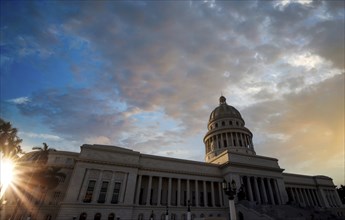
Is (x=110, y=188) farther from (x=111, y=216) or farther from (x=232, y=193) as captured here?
(x=232, y=193)

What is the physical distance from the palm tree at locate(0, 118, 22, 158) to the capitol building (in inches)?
261

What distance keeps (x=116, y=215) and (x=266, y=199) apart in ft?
112

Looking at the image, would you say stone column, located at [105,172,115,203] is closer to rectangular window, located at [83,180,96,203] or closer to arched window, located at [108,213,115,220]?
arched window, located at [108,213,115,220]

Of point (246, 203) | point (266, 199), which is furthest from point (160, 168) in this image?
point (266, 199)

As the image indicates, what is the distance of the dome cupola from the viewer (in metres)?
58.3

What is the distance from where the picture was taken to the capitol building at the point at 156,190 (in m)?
32.6

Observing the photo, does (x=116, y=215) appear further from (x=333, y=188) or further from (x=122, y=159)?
(x=333, y=188)

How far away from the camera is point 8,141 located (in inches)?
1339

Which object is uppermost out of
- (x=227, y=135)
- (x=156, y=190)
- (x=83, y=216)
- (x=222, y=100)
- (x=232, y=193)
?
(x=222, y=100)

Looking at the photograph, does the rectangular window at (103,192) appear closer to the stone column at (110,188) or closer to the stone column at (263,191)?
the stone column at (110,188)

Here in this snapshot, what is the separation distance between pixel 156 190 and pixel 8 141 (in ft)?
98.6

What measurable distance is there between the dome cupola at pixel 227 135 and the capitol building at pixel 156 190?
870 centimetres

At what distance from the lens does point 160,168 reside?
41.0m

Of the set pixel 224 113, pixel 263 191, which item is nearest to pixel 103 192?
pixel 263 191
